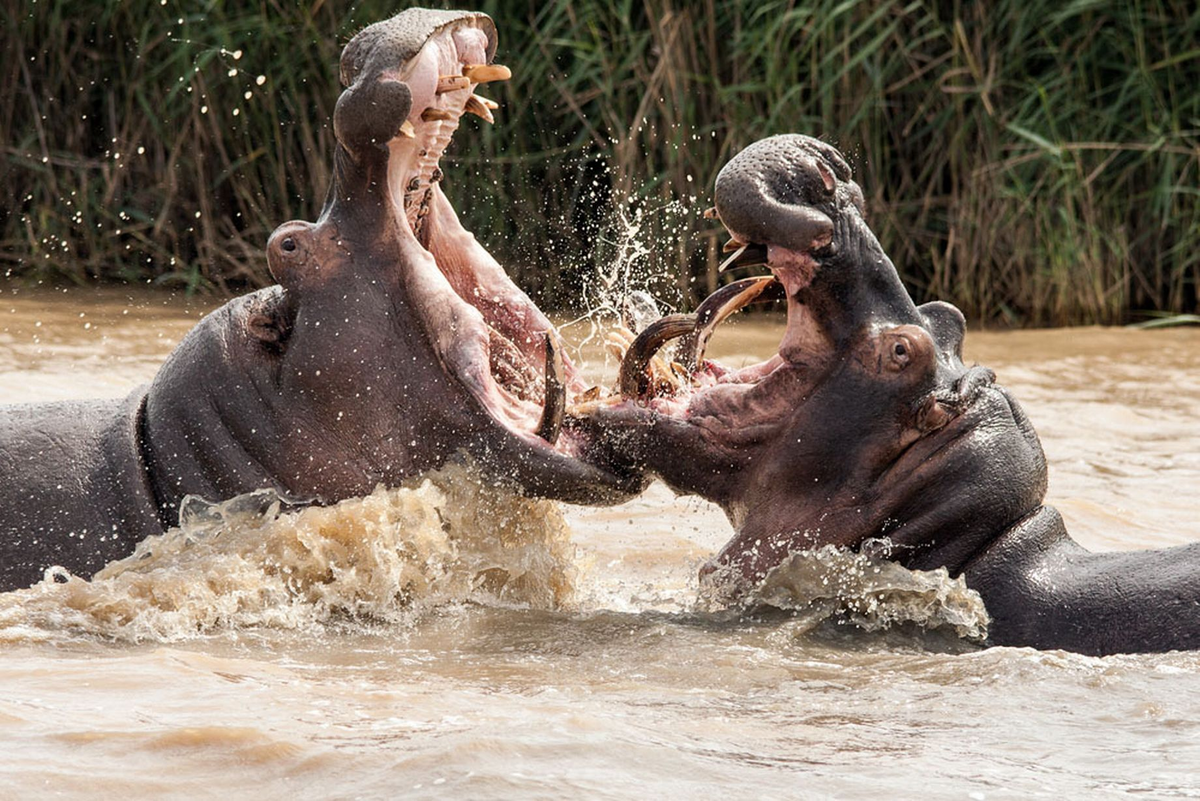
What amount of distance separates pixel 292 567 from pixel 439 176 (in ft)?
2.71

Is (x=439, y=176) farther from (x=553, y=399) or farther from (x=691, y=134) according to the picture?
(x=691, y=134)

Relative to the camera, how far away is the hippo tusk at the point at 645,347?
3625 millimetres

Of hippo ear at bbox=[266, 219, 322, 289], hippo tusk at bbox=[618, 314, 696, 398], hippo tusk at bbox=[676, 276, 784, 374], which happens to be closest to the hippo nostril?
hippo tusk at bbox=[676, 276, 784, 374]

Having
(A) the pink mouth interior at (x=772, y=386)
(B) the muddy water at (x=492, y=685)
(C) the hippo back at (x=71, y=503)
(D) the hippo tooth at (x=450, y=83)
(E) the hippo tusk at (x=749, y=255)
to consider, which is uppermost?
(D) the hippo tooth at (x=450, y=83)

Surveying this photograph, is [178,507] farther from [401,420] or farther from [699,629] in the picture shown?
[699,629]

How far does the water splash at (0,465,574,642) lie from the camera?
354 cm

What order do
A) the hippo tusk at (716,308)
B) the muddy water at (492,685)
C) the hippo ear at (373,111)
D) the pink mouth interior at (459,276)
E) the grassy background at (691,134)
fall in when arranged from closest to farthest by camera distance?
the muddy water at (492,685) → the hippo ear at (373,111) → the pink mouth interior at (459,276) → the hippo tusk at (716,308) → the grassy background at (691,134)

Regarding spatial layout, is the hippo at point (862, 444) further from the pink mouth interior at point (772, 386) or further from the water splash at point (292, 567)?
the water splash at point (292, 567)


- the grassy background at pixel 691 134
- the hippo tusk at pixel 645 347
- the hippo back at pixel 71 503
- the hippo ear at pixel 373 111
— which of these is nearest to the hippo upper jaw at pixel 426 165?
the hippo ear at pixel 373 111

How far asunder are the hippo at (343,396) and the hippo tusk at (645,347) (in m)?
0.15

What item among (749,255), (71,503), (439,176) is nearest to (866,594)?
(749,255)

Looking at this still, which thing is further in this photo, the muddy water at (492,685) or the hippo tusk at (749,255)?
the hippo tusk at (749,255)

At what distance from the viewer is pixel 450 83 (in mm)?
3586

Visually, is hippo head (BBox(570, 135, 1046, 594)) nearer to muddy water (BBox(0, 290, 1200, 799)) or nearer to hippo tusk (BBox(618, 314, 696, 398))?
hippo tusk (BBox(618, 314, 696, 398))
